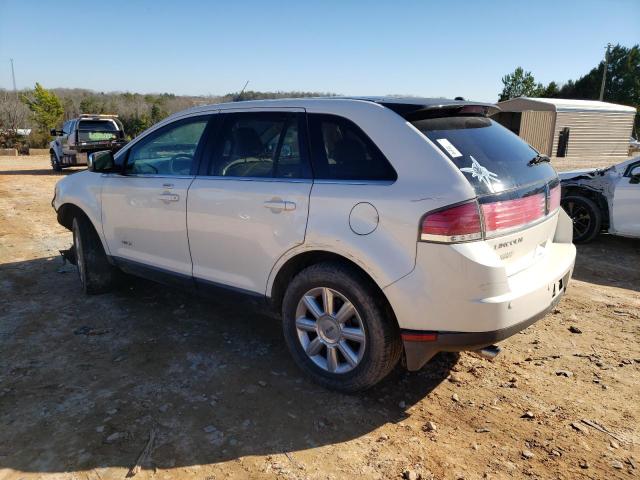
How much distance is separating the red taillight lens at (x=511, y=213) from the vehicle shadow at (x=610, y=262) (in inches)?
123

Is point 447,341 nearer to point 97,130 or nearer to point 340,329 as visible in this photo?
point 340,329

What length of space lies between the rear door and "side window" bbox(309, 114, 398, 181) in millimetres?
101

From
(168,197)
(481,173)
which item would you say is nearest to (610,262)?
(481,173)

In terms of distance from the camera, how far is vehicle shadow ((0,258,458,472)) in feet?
8.73

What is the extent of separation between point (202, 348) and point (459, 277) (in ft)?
7.09

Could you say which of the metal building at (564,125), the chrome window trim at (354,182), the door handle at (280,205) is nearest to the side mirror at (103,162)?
the door handle at (280,205)

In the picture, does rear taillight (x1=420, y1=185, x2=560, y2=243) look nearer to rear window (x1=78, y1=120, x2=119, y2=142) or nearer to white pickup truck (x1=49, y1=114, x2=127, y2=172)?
white pickup truck (x1=49, y1=114, x2=127, y2=172)

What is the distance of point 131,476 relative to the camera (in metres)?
2.44

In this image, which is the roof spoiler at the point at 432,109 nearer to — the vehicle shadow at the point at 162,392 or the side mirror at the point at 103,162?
the vehicle shadow at the point at 162,392

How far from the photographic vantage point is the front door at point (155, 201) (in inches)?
152

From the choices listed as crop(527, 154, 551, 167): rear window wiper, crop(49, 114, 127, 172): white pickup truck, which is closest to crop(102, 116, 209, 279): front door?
crop(527, 154, 551, 167): rear window wiper

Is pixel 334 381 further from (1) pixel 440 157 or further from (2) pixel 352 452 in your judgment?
(1) pixel 440 157

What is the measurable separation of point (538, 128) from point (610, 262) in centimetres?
2303

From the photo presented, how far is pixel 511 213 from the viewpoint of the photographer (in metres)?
2.75
